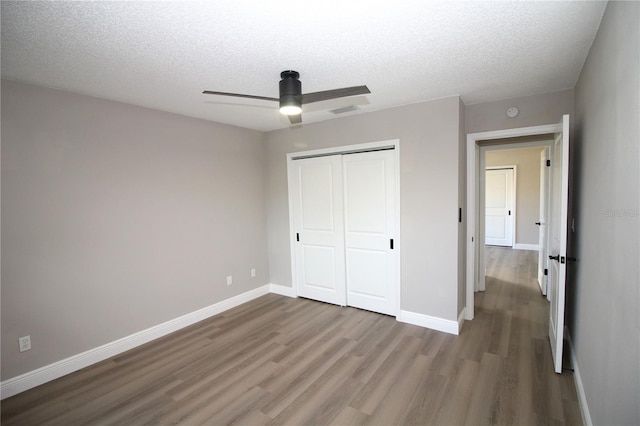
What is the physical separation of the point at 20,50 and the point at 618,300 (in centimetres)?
373

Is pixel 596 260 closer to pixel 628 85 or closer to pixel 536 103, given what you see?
pixel 628 85

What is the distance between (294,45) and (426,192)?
83.5 inches

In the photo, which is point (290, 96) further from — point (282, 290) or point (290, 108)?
point (282, 290)

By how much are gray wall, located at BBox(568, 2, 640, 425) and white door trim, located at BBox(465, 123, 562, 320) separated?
86 cm

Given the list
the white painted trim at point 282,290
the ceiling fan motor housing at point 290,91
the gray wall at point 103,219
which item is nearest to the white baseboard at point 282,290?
the white painted trim at point 282,290

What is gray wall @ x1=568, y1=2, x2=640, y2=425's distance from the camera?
1264 millimetres

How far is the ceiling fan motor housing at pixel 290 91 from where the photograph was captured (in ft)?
6.83

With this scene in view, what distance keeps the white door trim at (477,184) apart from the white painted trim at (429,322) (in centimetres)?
48

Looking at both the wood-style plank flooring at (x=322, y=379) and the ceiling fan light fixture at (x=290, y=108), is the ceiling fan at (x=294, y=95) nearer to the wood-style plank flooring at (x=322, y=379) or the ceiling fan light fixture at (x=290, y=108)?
the ceiling fan light fixture at (x=290, y=108)

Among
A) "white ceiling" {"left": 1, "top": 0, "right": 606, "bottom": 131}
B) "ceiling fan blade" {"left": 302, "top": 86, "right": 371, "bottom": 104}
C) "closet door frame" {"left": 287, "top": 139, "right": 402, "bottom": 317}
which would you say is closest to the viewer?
"white ceiling" {"left": 1, "top": 0, "right": 606, "bottom": 131}

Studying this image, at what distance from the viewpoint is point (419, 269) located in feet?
11.5

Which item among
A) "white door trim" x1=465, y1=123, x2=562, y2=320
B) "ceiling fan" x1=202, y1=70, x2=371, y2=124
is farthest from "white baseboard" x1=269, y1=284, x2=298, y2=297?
"ceiling fan" x1=202, y1=70, x2=371, y2=124

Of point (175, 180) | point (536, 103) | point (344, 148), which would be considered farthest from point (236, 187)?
point (536, 103)

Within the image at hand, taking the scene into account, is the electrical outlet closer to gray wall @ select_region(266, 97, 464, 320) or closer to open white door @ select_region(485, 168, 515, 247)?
gray wall @ select_region(266, 97, 464, 320)
